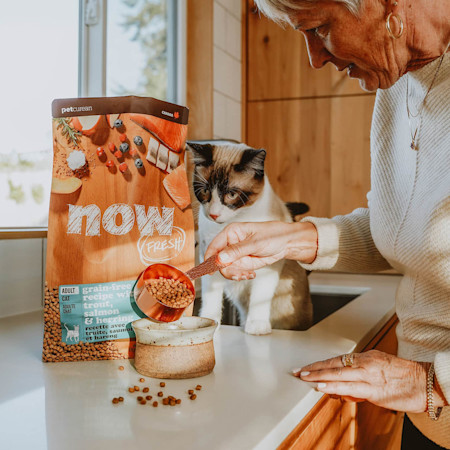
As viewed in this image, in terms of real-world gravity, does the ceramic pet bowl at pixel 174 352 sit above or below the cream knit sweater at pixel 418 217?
below

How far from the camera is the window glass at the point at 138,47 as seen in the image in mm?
1874

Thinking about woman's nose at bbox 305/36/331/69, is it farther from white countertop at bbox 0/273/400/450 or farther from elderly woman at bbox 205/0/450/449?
white countertop at bbox 0/273/400/450

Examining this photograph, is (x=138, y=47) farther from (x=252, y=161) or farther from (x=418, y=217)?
(x=418, y=217)

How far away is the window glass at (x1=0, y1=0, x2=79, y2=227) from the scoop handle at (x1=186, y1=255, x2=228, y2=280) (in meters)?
0.78

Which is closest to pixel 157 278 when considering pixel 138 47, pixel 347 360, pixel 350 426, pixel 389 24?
pixel 347 360

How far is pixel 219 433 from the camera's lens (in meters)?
0.61

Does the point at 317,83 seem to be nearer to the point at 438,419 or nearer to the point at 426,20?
the point at 426,20

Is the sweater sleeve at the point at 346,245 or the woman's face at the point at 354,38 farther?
the sweater sleeve at the point at 346,245

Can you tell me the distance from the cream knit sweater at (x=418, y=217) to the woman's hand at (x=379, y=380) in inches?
1.8

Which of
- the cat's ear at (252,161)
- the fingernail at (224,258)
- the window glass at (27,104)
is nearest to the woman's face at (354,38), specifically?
the cat's ear at (252,161)

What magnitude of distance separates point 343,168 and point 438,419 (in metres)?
1.68

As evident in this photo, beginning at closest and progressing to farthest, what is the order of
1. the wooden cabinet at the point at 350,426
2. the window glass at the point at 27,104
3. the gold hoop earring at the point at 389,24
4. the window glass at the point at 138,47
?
the wooden cabinet at the point at 350,426, the gold hoop earring at the point at 389,24, the window glass at the point at 27,104, the window glass at the point at 138,47

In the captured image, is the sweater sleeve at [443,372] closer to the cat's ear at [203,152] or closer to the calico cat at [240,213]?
the calico cat at [240,213]

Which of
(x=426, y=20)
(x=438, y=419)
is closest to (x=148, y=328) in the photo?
(x=438, y=419)
